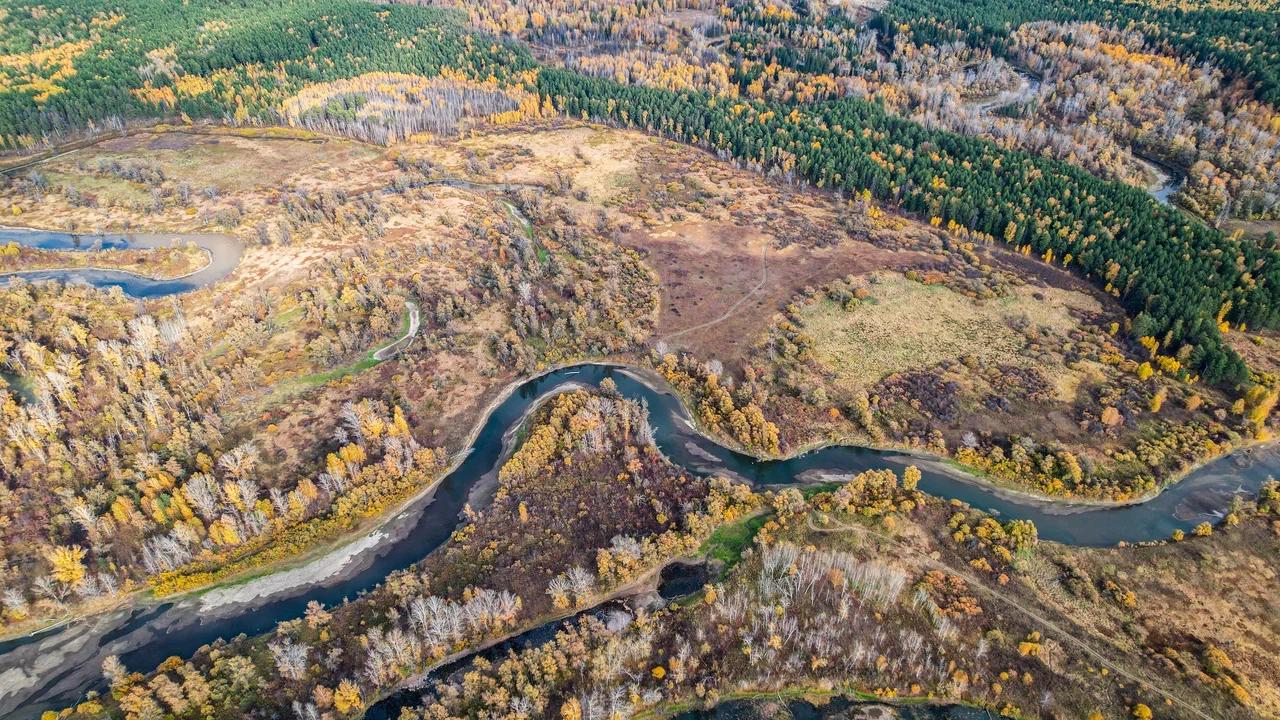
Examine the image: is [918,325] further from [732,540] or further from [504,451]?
[504,451]

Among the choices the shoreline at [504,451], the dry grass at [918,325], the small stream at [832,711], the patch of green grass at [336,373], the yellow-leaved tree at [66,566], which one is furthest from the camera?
the dry grass at [918,325]

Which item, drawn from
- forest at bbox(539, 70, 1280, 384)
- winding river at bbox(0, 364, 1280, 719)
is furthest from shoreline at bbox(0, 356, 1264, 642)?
forest at bbox(539, 70, 1280, 384)

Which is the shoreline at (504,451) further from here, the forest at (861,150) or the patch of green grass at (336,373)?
the forest at (861,150)

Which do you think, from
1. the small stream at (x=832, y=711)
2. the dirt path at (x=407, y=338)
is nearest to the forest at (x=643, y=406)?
the dirt path at (x=407, y=338)

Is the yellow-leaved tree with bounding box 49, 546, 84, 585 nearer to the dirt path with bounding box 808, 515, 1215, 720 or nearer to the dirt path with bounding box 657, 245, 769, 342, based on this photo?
the dirt path with bounding box 657, 245, 769, 342

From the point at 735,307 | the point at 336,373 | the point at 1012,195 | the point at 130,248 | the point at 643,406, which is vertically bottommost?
the point at 643,406

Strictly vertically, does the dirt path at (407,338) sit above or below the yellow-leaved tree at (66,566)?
above

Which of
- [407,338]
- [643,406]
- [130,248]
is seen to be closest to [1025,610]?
[643,406]
